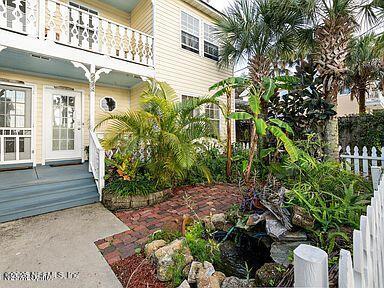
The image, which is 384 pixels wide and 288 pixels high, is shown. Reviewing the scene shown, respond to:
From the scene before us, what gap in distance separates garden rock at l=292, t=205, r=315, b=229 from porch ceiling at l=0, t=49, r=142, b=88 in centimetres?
683

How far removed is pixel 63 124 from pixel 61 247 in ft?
18.2

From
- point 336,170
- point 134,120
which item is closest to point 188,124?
point 134,120

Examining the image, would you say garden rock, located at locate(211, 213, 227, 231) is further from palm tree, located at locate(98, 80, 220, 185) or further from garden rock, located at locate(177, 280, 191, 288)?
palm tree, located at locate(98, 80, 220, 185)

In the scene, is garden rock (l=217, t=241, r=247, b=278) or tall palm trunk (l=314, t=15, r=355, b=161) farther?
tall palm trunk (l=314, t=15, r=355, b=161)

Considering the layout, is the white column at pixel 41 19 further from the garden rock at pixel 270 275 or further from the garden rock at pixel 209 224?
the garden rock at pixel 270 275

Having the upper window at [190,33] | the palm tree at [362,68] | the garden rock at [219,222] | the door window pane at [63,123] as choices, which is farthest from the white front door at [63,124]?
the palm tree at [362,68]

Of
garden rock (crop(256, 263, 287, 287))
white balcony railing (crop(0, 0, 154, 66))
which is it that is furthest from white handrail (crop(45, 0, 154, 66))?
garden rock (crop(256, 263, 287, 287))

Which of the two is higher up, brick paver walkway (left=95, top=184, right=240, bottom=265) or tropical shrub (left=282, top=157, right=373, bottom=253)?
tropical shrub (left=282, top=157, right=373, bottom=253)

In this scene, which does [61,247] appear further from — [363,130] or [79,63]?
[363,130]

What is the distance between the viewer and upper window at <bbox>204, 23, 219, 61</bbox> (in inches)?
399

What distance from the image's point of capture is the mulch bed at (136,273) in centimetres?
237

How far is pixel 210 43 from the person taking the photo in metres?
10.3

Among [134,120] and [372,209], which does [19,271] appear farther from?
[372,209]

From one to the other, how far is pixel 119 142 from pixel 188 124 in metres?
1.89
